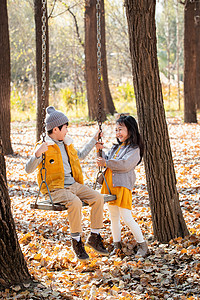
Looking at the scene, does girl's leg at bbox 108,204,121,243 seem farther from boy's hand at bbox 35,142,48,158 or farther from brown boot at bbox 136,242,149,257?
boy's hand at bbox 35,142,48,158

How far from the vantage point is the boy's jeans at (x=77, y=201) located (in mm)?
3686

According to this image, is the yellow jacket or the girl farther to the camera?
the girl

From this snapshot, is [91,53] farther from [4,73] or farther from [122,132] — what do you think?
[122,132]

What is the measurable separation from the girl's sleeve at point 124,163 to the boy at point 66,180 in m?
0.35

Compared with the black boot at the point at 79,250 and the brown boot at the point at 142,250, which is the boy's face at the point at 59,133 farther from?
the brown boot at the point at 142,250

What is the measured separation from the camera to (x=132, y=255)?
4.36m

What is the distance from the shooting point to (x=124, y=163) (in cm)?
411

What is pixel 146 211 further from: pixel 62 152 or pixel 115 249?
pixel 62 152

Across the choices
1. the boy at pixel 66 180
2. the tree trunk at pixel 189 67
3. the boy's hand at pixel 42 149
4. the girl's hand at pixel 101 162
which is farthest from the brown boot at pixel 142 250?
the tree trunk at pixel 189 67

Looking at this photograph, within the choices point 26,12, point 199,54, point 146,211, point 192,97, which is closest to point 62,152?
point 146,211

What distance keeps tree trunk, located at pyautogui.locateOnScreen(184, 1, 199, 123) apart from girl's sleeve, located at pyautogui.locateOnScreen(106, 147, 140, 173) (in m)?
9.83

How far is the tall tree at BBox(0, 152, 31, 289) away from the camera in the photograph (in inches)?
125

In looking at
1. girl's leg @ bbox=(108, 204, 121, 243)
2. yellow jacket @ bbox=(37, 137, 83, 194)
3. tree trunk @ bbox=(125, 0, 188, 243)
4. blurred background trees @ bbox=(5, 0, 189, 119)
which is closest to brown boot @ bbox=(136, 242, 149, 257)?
girl's leg @ bbox=(108, 204, 121, 243)

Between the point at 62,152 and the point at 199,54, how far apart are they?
13.3 meters
